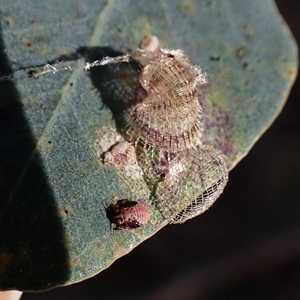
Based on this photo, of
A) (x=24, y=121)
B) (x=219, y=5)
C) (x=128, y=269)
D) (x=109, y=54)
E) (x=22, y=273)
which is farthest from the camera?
(x=128, y=269)

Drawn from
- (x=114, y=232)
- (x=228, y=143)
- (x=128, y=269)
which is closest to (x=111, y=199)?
(x=114, y=232)

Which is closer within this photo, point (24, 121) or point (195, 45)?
point (24, 121)

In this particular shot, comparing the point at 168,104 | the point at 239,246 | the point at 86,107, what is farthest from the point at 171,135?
the point at 239,246

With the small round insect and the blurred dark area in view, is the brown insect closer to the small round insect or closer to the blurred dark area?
the small round insect

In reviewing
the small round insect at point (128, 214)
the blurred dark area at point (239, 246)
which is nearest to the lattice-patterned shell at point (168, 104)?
the small round insect at point (128, 214)

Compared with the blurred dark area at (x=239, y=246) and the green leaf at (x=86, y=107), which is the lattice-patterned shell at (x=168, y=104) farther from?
the blurred dark area at (x=239, y=246)

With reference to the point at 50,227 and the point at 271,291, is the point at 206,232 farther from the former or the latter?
the point at 50,227

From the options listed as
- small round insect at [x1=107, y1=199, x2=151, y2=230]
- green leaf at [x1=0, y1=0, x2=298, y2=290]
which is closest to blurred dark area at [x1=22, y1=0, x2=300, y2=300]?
green leaf at [x1=0, y1=0, x2=298, y2=290]
